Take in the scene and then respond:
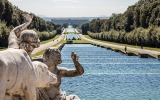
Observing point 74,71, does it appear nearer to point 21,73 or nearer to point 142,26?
Answer: point 21,73

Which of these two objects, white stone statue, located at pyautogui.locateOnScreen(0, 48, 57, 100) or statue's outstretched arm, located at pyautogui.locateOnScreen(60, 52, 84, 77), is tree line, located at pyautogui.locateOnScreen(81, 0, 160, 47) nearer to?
statue's outstretched arm, located at pyautogui.locateOnScreen(60, 52, 84, 77)

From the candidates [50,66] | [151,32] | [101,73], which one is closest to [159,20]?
[151,32]

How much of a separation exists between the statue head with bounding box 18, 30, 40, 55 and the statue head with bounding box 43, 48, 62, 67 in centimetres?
130

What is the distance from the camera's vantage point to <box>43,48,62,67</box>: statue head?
4336 mm

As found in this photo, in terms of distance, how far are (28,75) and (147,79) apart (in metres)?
25.8

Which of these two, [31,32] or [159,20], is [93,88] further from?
[159,20]

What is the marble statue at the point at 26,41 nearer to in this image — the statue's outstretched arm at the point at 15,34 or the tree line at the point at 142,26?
the statue's outstretched arm at the point at 15,34

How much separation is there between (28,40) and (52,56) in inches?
56.1

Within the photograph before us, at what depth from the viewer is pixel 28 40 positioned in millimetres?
2951

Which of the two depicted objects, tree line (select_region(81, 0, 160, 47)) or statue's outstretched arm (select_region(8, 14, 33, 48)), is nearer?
statue's outstretched arm (select_region(8, 14, 33, 48))

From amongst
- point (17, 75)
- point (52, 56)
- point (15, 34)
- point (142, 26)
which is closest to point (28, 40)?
point (15, 34)

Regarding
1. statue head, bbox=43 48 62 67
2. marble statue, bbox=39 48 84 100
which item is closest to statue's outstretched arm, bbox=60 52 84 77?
marble statue, bbox=39 48 84 100

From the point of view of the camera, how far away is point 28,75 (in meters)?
2.62

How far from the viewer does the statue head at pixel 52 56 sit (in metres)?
4.34
